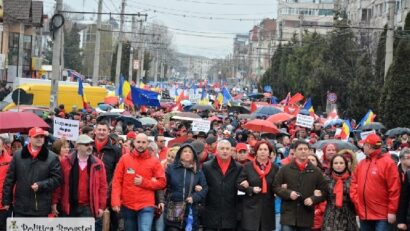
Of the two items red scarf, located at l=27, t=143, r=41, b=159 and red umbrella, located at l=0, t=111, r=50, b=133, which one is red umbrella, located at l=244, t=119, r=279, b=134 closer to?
red umbrella, located at l=0, t=111, r=50, b=133

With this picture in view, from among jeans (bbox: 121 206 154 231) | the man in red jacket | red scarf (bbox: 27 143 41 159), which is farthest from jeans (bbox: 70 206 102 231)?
the man in red jacket

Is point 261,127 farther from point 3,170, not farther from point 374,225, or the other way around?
point 3,170

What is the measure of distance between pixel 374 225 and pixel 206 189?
2082 mm

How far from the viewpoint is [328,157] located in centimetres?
1362

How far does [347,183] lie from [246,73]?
168750 mm

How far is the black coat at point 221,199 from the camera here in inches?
477

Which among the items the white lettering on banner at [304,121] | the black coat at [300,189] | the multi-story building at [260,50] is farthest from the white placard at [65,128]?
the multi-story building at [260,50]

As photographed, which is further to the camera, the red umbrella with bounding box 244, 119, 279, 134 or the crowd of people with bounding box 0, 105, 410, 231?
the red umbrella with bounding box 244, 119, 279, 134

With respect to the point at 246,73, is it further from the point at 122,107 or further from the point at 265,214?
the point at 265,214

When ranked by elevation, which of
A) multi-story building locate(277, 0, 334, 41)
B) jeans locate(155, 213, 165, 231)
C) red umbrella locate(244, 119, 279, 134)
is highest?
multi-story building locate(277, 0, 334, 41)

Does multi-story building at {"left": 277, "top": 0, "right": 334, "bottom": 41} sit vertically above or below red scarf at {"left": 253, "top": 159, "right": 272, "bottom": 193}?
above

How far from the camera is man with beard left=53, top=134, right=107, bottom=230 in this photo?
11508 millimetres

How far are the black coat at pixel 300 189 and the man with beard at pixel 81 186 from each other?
219 cm

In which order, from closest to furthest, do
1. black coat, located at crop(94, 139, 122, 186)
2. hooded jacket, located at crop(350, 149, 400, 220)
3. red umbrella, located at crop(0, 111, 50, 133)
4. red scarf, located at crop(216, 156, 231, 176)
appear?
hooded jacket, located at crop(350, 149, 400, 220) → red scarf, located at crop(216, 156, 231, 176) → black coat, located at crop(94, 139, 122, 186) → red umbrella, located at crop(0, 111, 50, 133)
